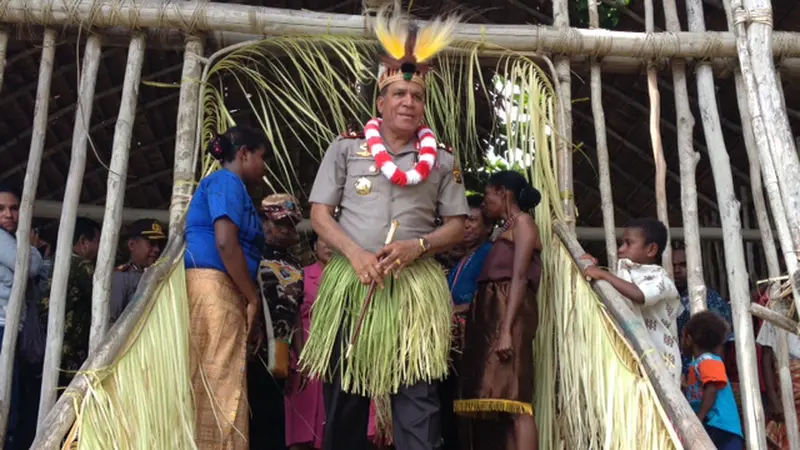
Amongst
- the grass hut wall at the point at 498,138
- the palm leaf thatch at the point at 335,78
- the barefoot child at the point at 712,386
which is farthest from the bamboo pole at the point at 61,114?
the barefoot child at the point at 712,386

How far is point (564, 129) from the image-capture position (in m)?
4.70

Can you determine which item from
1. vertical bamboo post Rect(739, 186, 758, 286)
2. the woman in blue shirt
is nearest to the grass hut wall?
the woman in blue shirt

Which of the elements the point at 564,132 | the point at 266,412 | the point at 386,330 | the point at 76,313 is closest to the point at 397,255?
the point at 386,330

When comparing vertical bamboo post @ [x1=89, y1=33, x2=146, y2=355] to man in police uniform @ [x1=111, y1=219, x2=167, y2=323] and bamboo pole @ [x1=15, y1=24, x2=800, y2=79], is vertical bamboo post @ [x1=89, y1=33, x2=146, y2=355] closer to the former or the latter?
bamboo pole @ [x1=15, y1=24, x2=800, y2=79]

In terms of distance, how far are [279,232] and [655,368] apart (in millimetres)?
1869

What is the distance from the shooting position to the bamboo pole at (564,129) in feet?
15.0

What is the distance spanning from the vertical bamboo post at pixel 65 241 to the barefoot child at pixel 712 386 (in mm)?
2527

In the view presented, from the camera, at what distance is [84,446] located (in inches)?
116

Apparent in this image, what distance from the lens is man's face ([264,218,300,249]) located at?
15.3 ft

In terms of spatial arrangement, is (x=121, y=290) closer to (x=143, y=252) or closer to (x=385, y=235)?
(x=143, y=252)

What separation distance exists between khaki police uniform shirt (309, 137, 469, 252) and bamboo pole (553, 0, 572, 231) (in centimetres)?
76

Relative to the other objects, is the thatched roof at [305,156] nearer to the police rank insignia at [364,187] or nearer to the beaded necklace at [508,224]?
the beaded necklace at [508,224]

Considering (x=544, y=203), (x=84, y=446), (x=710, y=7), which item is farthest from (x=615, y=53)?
(x=84, y=446)

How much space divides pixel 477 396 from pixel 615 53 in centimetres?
178
